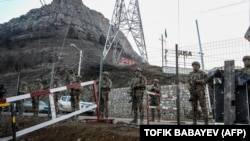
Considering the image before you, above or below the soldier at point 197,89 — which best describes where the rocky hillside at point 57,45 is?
above

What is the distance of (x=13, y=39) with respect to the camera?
69750 mm

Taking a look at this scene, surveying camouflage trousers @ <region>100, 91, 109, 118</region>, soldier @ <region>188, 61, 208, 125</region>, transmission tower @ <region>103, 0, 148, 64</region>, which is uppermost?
transmission tower @ <region>103, 0, 148, 64</region>

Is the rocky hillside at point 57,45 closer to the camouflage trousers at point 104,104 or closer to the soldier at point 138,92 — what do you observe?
the camouflage trousers at point 104,104

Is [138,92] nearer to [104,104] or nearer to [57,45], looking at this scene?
[104,104]

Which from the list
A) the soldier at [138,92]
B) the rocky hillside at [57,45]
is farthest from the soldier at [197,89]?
the rocky hillside at [57,45]

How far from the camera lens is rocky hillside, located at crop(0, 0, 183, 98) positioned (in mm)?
32094

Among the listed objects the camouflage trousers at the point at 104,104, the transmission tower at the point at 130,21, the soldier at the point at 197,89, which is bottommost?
the camouflage trousers at the point at 104,104

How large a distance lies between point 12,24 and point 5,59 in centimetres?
3373

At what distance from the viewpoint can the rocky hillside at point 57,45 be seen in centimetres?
3209

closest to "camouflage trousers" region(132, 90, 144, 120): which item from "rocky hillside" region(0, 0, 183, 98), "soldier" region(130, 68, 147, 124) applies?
"soldier" region(130, 68, 147, 124)

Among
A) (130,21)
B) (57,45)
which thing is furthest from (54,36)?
(130,21)

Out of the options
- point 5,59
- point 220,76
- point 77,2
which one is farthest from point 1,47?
point 220,76

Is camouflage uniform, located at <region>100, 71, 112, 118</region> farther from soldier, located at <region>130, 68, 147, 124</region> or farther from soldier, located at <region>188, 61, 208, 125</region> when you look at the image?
soldier, located at <region>188, 61, 208, 125</region>

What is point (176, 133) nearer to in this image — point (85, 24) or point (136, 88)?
point (136, 88)
